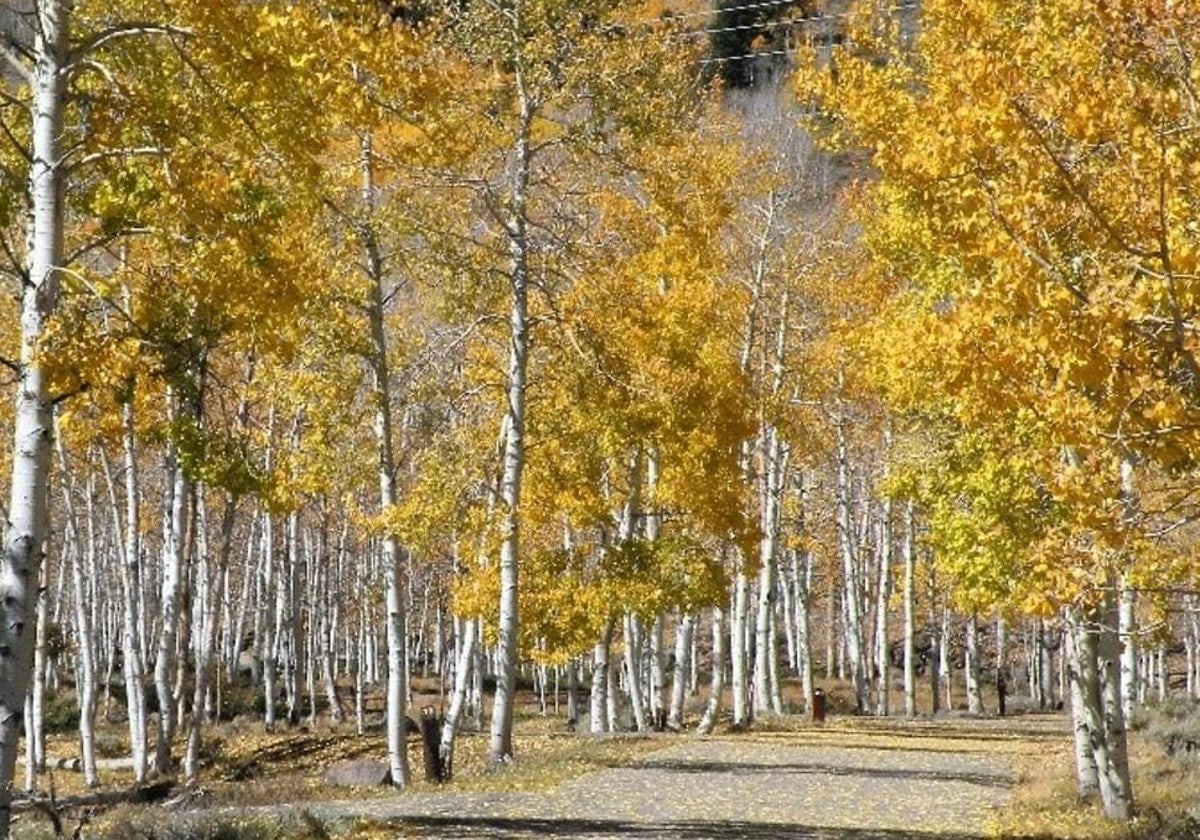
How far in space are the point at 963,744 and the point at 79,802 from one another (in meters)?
15.3

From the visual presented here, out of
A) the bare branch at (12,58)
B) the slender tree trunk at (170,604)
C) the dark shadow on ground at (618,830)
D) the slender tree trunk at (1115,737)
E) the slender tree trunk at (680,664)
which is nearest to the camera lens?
the bare branch at (12,58)

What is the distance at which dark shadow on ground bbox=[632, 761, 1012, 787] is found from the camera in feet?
61.4

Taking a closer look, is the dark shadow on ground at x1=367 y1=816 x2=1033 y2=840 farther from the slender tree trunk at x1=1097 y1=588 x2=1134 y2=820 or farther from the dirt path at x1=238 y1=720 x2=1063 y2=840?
the slender tree trunk at x1=1097 y1=588 x2=1134 y2=820

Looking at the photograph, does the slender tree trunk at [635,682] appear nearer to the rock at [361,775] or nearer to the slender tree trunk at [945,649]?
the rock at [361,775]

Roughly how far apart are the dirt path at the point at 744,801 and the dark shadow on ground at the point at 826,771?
23 millimetres

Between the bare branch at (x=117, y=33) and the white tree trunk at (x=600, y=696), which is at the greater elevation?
the bare branch at (x=117, y=33)

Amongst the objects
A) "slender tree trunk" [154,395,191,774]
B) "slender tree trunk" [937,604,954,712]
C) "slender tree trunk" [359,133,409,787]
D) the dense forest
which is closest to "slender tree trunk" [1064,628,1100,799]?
the dense forest

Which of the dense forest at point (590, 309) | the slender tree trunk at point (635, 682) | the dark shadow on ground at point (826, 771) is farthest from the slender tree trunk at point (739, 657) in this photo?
the dark shadow on ground at point (826, 771)

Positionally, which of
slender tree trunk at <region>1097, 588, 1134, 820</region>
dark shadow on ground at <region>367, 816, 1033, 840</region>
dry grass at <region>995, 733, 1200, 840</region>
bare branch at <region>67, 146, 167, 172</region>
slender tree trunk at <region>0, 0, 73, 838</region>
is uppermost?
bare branch at <region>67, 146, 167, 172</region>

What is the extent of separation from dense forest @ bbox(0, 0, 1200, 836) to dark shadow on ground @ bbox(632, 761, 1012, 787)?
2337mm

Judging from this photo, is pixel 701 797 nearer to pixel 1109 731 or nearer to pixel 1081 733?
pixel 1081 733

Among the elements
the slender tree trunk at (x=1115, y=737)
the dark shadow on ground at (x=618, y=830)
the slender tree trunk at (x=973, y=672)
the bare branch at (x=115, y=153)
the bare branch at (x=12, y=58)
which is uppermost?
the bare branch at (x=12, y=58)

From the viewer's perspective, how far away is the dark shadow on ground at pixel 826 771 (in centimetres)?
1870

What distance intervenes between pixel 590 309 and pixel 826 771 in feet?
24.0
